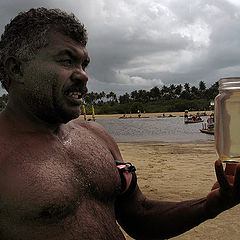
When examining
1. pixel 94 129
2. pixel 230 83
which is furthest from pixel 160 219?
pixel 230 83

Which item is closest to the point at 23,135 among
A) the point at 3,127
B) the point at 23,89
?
the point at 3,127

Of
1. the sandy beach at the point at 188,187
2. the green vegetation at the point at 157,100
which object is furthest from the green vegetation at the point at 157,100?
the sandy beach at the point at 188,187

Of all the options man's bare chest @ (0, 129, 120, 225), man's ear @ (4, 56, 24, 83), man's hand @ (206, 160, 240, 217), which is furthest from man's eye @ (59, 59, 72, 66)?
man's hand @ (206, 160, 240, 217)

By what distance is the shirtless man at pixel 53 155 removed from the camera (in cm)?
156

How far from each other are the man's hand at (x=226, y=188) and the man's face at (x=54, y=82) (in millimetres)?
869

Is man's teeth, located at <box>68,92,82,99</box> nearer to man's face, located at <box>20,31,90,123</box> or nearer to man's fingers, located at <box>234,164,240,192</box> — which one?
man's face, located at <box>20,31,90,123</box>

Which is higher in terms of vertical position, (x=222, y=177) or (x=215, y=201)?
(x=222, y=177)

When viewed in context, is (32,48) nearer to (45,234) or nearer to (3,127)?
(3,127)

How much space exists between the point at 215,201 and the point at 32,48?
1388mm

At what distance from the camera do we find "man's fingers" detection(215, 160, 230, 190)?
1.55 m

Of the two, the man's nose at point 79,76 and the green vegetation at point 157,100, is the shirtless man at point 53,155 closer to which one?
the man's nose at point 79,76

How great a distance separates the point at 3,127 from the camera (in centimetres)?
175

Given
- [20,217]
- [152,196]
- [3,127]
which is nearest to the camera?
[20,217]

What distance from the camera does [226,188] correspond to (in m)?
1.66
